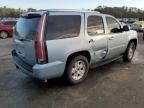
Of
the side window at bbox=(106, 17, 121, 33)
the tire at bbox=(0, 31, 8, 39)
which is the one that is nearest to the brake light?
the side window at bbox=(106, 17, 121, 33)

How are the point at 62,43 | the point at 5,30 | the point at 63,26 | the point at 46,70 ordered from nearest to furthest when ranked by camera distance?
1. the point at 46,70
2. the point at 62,43
3. the point at 63,26
4. the point at 5,30

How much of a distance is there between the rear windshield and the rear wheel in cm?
114

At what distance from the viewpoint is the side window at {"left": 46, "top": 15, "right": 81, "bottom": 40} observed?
4204 millimetres

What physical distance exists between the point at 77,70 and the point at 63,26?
1.19 meters

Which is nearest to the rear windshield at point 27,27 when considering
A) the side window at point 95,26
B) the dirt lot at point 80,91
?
the dirt lot at point 80,91

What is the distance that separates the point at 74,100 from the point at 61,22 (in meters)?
1.74

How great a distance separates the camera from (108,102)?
13.0 ft

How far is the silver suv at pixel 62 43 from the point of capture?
163 inches

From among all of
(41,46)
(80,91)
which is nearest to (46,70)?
(41,46)

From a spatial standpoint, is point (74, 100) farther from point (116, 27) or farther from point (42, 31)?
point (116, 27)

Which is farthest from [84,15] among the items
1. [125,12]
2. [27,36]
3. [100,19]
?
[125,12]

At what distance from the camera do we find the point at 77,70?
492 cm

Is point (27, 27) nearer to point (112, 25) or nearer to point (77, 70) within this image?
point (77, 70)

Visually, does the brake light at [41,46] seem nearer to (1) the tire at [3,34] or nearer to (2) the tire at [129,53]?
(2) the tire at [129,53]
